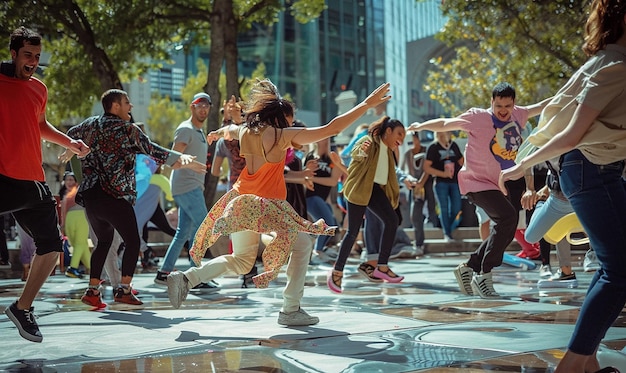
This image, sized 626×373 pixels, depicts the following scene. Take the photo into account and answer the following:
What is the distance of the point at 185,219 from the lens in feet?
31.1

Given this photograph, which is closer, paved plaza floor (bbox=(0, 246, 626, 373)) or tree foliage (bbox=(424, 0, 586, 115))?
paved plaza floor (bbox=(0, 246, 626, 373))

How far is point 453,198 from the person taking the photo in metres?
14.5

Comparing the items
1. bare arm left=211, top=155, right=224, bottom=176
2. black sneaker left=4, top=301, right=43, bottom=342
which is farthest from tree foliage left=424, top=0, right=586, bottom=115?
black sneaker left=4, top=301, right=43, bottom=342

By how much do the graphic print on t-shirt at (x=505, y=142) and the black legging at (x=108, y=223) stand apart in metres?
3.33

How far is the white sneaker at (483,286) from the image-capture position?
7.80 metres

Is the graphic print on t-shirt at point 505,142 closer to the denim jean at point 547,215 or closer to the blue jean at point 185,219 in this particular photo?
the denim jean at point 547,215

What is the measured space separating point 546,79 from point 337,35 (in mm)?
47416

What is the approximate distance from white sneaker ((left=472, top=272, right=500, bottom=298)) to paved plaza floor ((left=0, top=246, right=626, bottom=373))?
107 millimetres

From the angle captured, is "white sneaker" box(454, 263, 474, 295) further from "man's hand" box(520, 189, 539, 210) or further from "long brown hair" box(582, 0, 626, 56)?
"long brown hair" box(582, 0, 626, 56)

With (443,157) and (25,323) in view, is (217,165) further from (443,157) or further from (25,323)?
(443,157)

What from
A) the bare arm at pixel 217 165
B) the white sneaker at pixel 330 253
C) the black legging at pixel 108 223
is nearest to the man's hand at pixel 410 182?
the bare arm at pixel 217 165

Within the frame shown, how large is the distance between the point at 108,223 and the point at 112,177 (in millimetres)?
478

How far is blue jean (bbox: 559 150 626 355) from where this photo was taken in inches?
150

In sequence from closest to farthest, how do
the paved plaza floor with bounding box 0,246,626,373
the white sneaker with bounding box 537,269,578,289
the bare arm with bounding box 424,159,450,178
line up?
the paved plaza floor with bounding box 0,246,626,373 < the white sneaker with bounding box 537,269,578,289 < the bare arm with bounding box 424,159,450,178
